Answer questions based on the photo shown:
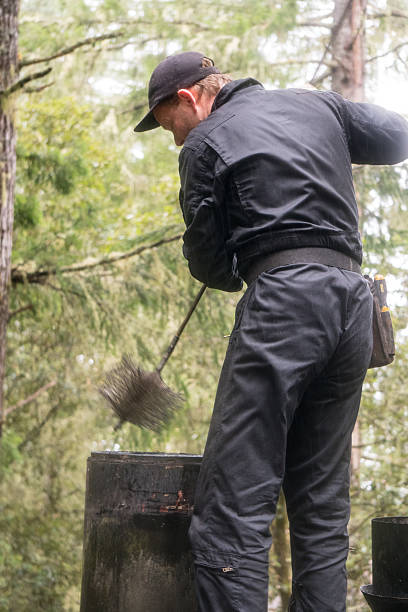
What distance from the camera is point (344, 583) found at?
Answer: 2.25 meters

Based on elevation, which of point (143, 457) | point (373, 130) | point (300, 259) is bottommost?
point (143, 457)

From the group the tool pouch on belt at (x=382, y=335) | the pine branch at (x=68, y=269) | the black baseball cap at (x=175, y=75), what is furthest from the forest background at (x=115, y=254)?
the tool pouch on belt at (x=382, y=335)

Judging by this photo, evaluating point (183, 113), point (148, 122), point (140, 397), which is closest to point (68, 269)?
point (140, 397)

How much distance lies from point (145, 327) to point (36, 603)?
4481mm

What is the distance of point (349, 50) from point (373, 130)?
6568mm

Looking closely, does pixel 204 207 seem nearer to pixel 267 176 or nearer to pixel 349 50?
pixel 267 176

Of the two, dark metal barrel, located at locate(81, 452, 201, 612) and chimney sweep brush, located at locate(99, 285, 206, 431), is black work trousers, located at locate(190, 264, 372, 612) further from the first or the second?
chimney sweep brush, located at locate(99, 285, 206, 431)

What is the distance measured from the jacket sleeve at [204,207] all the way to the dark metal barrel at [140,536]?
749mm

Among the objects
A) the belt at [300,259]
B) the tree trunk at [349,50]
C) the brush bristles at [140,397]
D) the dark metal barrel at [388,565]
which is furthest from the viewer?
the tree trunk at [349,50]

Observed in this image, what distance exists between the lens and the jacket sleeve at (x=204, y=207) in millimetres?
2208

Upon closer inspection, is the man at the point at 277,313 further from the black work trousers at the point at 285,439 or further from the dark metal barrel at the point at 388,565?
the dark metal barrel at the point at 388,565

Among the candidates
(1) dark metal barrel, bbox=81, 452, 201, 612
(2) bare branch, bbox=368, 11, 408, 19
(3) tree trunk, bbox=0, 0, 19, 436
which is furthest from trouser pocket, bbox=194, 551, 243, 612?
(2) bare branch, bbox=368, 11, 408, 19

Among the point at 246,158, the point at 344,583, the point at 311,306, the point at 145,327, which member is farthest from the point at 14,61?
the point at 344,583

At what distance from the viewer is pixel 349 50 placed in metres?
8.44
